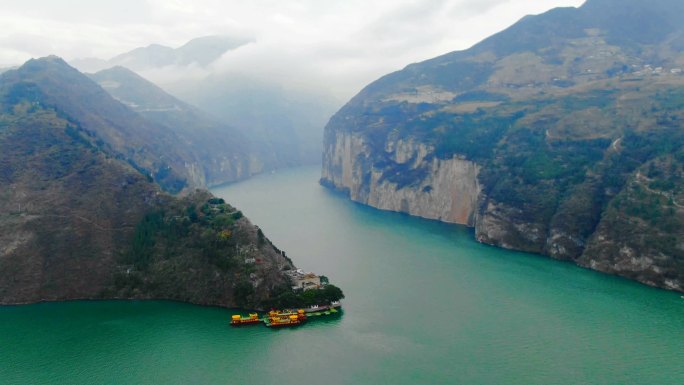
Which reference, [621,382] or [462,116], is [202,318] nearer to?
[621,382]

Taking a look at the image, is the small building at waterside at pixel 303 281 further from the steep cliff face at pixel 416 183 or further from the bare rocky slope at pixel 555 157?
the steep cliff face at pixel 416 183

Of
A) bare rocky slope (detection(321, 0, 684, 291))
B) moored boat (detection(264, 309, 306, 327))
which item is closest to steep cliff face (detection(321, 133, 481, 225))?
bare rocky slope (detection(321, 0, 684, 291))

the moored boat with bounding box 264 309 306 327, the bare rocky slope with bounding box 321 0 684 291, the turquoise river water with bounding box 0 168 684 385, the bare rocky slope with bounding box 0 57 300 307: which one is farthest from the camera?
the bare rocky slope with bounding box 321 0 684 291

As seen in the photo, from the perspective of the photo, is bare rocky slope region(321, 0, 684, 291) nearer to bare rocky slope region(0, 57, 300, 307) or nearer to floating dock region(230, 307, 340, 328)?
floating dock region(230, 307, 340, 328)

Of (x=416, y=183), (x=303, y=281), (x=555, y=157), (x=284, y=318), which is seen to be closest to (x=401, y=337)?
(x=284, y=318)

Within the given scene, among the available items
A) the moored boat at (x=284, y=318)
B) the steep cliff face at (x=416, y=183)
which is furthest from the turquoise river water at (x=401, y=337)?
the steep cliff face at (x=416, y=183)

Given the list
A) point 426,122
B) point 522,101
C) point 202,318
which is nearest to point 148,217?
point 202,318
